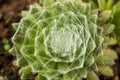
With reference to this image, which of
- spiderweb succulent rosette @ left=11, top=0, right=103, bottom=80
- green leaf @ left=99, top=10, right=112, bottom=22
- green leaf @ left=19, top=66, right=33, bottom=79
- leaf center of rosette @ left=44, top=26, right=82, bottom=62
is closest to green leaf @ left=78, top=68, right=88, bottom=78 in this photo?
spiderweb succulent rosette @ left=11, top=0, right=103, bottom=80

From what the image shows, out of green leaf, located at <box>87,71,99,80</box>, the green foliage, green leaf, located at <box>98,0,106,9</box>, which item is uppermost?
green leaf, located at <box>98,0,106,9</box>

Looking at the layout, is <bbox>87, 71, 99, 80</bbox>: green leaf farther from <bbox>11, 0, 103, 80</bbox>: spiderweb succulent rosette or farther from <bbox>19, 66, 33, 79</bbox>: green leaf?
<bbox>19, 66, 33, 79</bbox>: green leaf

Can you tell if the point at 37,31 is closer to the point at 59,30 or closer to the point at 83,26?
the point at 59,30

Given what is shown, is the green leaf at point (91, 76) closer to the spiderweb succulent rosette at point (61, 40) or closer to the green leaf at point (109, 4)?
the spiderweb succulent rosette at point (61, 40)

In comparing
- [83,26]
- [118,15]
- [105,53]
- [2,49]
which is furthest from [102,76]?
[2,49]

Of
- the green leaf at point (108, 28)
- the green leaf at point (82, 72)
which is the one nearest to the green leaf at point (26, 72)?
the green leaf at point (82, 72)

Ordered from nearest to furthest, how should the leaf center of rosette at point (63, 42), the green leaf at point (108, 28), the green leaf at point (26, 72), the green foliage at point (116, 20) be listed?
the leaf center of rosette at point (63, 42)
the green leaf at point (26, 72)
the green leaf at point (108, 28)
the green foliage at point (116, 20)
